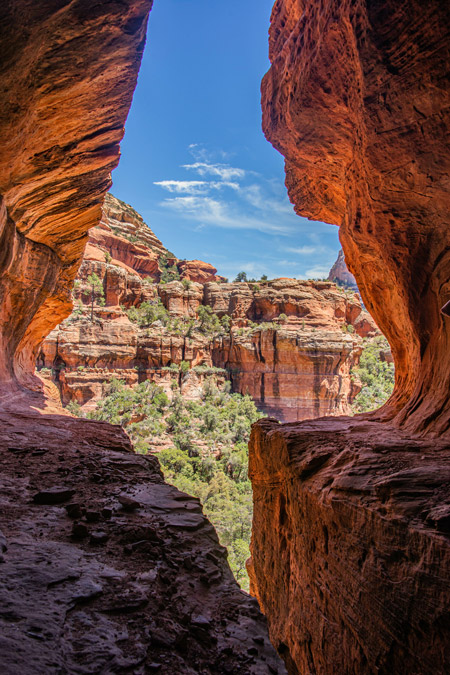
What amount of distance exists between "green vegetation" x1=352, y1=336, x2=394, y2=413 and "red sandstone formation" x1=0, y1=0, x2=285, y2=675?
33347 millimetres

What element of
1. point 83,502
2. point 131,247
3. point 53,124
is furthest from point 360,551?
point 131,247

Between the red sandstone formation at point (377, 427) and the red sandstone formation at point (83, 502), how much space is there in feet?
4.80

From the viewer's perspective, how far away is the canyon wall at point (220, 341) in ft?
101

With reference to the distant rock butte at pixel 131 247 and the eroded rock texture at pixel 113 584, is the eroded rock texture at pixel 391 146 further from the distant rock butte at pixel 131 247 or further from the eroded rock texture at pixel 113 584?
the distant rock butte at pixel 131 247

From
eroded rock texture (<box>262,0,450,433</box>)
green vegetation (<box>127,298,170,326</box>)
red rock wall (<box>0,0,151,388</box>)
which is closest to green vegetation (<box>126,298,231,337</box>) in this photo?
green vegetation (<box>127,298,170,326</box>)

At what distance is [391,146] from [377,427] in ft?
15.9

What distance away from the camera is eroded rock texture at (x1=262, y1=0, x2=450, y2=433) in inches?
178

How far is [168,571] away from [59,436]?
11.9 ft

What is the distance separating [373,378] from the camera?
38.5 m

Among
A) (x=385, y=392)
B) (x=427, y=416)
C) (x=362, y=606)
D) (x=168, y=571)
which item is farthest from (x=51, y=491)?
(x=385, y=392)

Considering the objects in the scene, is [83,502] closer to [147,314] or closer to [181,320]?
[147,314]

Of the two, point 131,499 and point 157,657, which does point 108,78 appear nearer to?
point 131,499

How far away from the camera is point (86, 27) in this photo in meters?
4.60

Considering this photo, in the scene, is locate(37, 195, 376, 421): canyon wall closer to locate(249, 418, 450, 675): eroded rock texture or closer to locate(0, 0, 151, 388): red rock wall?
locate(0, 0, 151, 388): red rock wall
